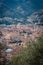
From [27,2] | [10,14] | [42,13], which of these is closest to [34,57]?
[42,13]

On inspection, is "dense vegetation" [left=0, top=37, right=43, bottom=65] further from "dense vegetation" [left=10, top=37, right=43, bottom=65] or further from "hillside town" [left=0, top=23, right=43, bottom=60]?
"hillside town" [left=0, top=23, right=43, bottom=60]

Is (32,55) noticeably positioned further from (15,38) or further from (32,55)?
(15,38)

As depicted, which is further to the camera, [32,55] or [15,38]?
[15,38]

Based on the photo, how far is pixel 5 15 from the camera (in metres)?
115

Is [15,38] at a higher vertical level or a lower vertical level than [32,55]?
lower

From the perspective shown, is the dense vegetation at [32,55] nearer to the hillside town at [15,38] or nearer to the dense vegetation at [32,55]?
the dense vegetation at [32,55]

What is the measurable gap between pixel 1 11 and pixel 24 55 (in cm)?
10146

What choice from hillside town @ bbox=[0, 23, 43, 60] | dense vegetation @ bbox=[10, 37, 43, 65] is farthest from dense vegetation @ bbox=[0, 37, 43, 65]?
hillside town @ bbox=[0, 23, 43, 60]

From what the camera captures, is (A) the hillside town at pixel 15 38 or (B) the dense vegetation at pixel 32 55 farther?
(A) the hillside town at pixel 15 38

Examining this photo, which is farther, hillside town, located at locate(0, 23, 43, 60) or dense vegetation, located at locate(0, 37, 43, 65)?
hillside town, located at locate(0, 23, 43, 60)

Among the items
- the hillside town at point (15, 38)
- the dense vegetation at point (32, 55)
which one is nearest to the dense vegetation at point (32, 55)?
the dense vegetation at point (32, 55)

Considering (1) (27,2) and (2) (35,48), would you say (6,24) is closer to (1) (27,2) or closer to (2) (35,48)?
(1) (27,2)

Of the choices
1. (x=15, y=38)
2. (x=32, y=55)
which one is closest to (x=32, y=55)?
(x=32, y=55)

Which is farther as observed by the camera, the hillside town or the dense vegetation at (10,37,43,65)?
the hillside town
